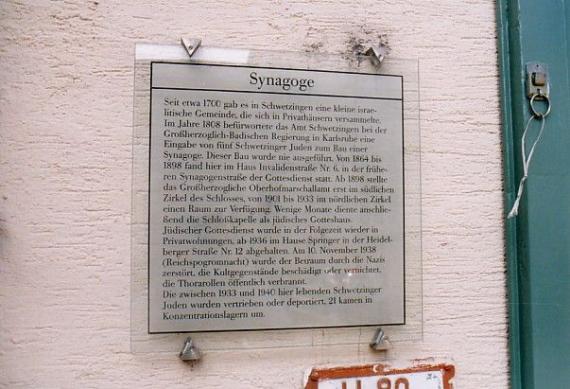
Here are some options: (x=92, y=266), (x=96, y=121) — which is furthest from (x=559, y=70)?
(x=92, y=266)

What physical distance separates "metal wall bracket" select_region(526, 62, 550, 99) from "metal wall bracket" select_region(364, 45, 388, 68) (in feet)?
1.79

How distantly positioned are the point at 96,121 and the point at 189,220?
0.45 meters

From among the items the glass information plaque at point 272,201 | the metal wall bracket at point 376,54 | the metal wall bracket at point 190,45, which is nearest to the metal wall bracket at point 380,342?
the glass information plaque at point 272,201

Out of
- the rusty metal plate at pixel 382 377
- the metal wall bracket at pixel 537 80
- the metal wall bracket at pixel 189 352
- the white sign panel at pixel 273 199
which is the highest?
the metal wall bracket at pixel 537 80

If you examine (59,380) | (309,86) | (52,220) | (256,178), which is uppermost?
(309,86)

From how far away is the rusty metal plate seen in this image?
1882 millimetres

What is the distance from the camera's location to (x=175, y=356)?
1814 mm

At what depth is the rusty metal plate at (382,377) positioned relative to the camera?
1.88 metres

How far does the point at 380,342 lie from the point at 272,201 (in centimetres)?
62

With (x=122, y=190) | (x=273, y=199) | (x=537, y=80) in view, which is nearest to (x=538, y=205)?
(x=537, y=80)

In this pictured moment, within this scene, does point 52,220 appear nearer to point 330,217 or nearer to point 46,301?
point 46,301

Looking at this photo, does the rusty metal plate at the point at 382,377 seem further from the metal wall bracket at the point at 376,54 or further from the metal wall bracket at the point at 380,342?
the metal wall bracket at the point at 376,54

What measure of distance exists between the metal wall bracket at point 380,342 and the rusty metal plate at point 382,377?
0.07 meters

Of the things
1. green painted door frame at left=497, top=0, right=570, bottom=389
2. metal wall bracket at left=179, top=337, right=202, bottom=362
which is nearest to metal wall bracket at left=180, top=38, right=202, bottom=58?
metal wall bracket at left=179, top=337, right=202, bottom=362
